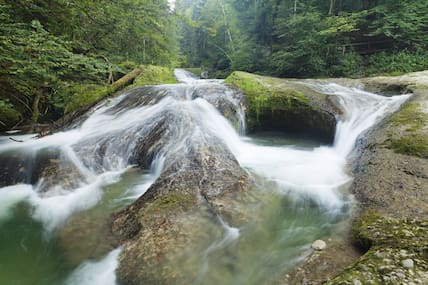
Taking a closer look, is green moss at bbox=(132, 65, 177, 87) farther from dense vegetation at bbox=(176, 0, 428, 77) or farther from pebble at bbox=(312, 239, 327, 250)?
pebble at bbox=(312, 239, 327, 250)

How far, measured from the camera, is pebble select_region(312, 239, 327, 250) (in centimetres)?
288

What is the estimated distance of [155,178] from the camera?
15.9 ft

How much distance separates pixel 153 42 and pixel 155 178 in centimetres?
555

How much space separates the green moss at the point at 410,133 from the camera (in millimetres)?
4078

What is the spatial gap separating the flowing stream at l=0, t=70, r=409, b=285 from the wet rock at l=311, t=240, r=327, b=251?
117 millimetres

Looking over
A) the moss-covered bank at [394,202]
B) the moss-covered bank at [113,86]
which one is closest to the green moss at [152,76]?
the moss-covered bank at [113,86]

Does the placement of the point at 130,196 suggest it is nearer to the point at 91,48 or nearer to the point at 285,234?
the point at 285,234

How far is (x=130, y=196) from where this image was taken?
170 inches


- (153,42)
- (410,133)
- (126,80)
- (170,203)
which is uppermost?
(153,42)

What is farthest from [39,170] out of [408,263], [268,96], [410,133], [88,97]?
[410,133]

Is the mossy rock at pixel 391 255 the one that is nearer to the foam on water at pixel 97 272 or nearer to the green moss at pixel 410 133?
the green moss at pixel 410 133

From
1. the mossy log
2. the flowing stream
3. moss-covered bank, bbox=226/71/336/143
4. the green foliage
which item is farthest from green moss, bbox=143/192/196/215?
the green foliage

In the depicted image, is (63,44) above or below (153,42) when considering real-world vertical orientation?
below

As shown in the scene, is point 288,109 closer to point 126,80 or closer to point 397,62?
point 126,80
